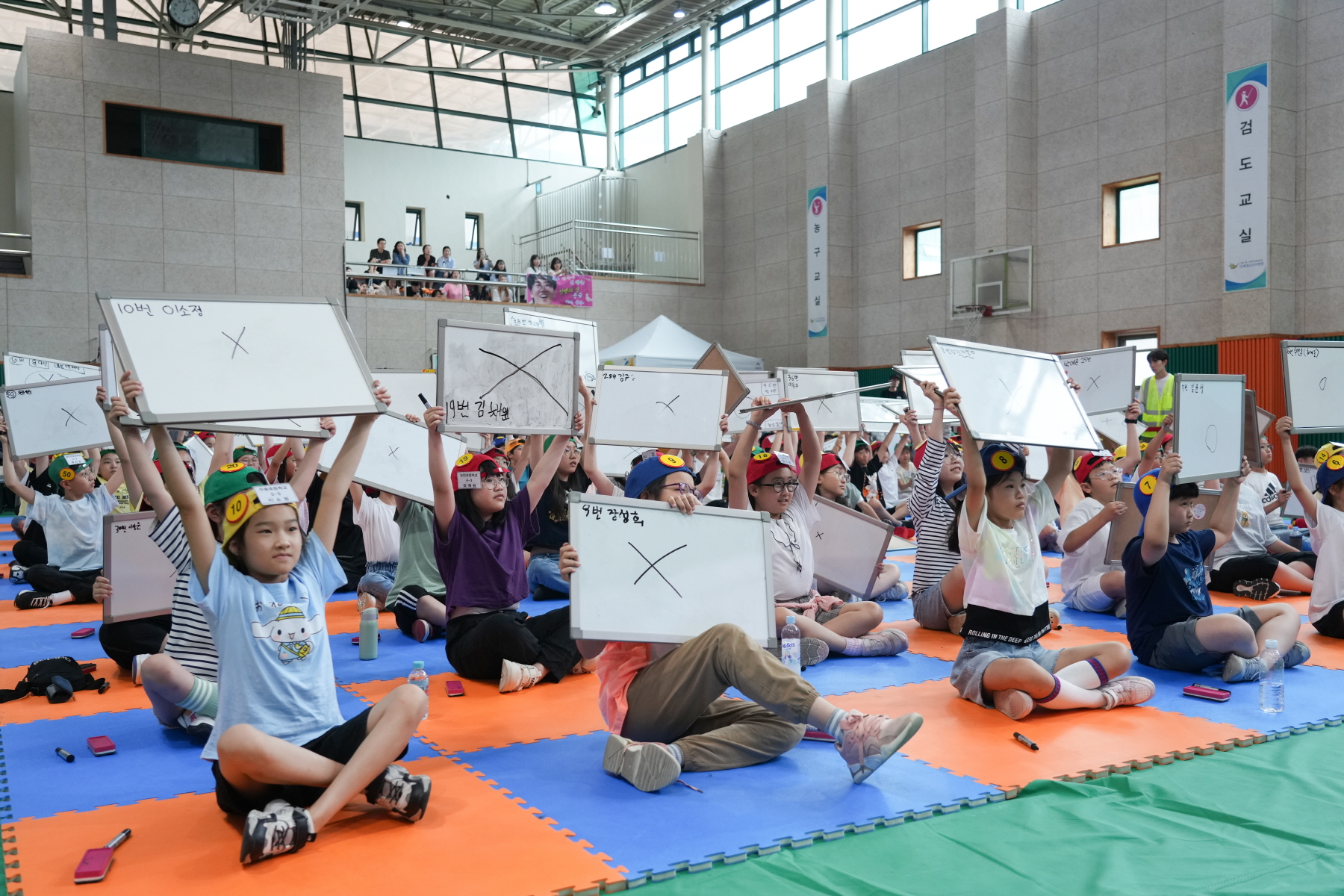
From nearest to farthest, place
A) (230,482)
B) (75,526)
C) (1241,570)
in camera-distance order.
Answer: (230,482) → (1241,570) → (75,526)

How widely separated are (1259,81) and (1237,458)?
11897 mm

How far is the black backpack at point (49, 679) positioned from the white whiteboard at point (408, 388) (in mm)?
3720

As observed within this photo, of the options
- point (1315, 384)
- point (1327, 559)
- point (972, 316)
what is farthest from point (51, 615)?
point (972, 316)

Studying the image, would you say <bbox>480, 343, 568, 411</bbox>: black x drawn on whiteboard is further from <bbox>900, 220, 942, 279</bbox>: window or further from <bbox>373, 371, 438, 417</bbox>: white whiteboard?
<bbox>900, 220, 942, 279</bbox>: window

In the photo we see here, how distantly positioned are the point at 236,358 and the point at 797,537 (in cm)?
345

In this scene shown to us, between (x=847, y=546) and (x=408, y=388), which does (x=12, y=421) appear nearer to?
(x=408, y=388)

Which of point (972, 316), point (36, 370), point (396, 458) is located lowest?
point (396, 458)

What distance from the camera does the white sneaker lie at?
19.5 feet

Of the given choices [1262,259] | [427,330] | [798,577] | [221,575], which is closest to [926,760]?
[798,577]

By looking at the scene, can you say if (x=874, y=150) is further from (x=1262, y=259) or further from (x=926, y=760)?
(x=926, y=760)

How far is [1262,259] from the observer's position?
51.8 ft

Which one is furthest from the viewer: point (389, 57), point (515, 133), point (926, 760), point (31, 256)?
point (515, 133)

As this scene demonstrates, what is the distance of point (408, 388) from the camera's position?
9.40 meters

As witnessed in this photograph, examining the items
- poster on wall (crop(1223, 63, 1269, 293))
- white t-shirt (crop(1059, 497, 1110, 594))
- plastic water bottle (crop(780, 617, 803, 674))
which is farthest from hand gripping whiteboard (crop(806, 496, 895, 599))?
poster on wall (crop(1223, 63, 1269, 293))
